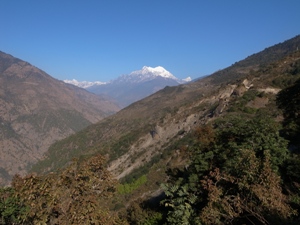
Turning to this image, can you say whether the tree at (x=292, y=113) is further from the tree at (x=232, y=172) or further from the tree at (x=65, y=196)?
the tree at (x=65, y=196)

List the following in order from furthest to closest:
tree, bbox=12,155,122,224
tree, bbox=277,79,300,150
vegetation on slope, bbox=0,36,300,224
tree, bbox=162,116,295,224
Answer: tree, bbox=277,79,300,150, tree, bbox=12,155,122,224, tree, bbox=162,116,295,224, vegetation on slope, bbox=0,36,300,224

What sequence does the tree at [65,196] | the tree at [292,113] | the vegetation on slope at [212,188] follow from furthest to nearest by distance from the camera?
the tree at [292,113] → the tree at [65,196] → the vegetation on slope at [212,188]

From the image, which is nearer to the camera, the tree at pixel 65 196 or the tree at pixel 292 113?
the tree at pixel 65 196

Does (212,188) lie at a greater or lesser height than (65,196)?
greater

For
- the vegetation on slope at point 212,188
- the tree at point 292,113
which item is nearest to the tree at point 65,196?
the vegetation on slope at point 212,188

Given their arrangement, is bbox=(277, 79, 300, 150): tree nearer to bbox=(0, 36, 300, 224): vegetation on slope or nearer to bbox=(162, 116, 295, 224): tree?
bbox=(0, 36, 300, 224): vegetation on slope

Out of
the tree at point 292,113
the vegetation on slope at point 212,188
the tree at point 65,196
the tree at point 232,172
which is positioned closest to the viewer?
the vegetation on slope at point 212,188

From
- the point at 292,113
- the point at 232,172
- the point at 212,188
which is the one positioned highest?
the point at 292,113

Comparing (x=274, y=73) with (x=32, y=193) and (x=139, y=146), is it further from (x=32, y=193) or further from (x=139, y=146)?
(x=32, y=193)

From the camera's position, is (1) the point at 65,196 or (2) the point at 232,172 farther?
(2) the point at 232,172

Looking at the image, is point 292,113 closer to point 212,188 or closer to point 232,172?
point 232,172

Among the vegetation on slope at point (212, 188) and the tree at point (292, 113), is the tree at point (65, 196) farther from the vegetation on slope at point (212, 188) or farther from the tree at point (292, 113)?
the tree at point (292, 113)

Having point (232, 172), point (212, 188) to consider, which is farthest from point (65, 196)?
point (232, 172)

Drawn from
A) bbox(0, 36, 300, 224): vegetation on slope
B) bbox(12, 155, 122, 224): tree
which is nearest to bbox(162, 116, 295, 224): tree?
bbox(0, 36, 300, 224): vegetation on slope
